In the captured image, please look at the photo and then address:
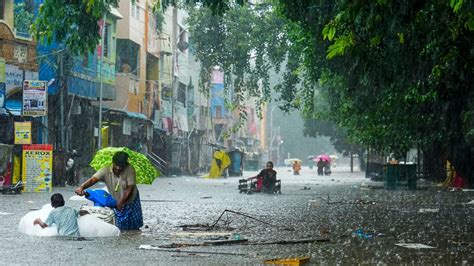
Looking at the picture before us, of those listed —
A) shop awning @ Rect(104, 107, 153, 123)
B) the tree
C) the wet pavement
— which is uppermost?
shop awning @ Rect(104, 107, 153, 123)

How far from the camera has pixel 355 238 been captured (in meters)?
13.0

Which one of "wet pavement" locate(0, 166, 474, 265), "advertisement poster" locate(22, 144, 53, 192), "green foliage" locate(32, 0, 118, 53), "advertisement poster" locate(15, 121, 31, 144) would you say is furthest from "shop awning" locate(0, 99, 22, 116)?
"green foliage" locate(32, 0, 118, 53)

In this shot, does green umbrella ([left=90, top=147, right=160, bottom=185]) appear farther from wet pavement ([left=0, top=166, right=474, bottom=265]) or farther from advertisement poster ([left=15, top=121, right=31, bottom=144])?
advertisement poster ([left=15, top=121, right=31, bottom=144])

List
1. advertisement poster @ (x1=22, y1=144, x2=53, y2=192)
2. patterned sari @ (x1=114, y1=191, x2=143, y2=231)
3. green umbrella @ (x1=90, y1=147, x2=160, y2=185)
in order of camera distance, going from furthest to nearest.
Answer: advertisement poster @ (x1=22, y1=144, x2=53, y2=192) < green umbrella @ (x1=90, y1=147, x2=160, y2=185) < patterned sari @ (x1=114, y1=191, x2=143, y2=231)

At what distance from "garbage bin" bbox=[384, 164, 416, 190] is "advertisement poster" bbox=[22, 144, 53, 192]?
49.2 ft

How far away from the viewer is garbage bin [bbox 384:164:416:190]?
36.3m

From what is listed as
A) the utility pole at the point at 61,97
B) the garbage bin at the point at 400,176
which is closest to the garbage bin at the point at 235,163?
the utility pole at the point at 61,97

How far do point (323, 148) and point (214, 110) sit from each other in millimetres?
60541

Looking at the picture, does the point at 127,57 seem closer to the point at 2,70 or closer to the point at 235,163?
the point at 235,163

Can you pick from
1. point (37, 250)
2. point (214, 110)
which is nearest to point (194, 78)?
point (214, 110)

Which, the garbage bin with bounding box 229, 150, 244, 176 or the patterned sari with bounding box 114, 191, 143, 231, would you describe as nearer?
the patterned sari with bounding box 114, 191, 143, 231

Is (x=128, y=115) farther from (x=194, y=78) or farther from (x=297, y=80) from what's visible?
(x=194, y=78)

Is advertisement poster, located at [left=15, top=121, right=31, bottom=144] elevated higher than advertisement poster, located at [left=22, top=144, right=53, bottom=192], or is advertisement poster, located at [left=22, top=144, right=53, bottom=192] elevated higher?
advertisement poster, located at [left=15, top=121, right=31, bottom=144]

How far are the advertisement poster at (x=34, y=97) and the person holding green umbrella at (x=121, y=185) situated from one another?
18.7 metres
